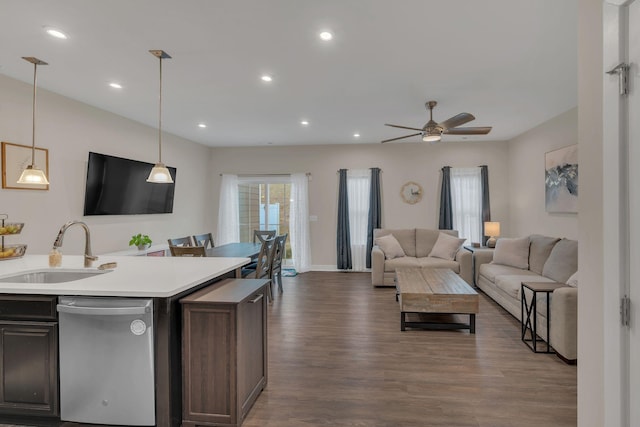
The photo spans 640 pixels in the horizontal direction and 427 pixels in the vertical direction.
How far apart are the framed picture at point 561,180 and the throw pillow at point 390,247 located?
8.11 feet

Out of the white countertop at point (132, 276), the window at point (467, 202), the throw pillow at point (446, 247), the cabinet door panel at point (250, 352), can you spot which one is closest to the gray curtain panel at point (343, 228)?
the throw pillow at point (446, 247)

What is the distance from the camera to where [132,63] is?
10.3ft

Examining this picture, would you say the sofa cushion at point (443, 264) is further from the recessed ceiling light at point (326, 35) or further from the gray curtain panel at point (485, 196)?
the recessed ceiling light at point (326, 35)

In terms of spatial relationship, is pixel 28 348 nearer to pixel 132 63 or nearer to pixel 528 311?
pixel 132 63

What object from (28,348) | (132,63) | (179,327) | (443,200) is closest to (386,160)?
(443,200)

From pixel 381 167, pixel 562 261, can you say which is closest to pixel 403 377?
pixel 562 261

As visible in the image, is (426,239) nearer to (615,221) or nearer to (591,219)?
→ (591,219)

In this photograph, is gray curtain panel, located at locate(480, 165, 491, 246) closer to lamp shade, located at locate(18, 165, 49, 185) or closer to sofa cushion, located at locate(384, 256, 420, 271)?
sofa cushion, located at locate(384, 256, 420, 271)

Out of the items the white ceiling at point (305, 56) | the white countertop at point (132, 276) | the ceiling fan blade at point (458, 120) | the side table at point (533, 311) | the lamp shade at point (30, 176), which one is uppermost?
the white ceiling at point (305, 56)

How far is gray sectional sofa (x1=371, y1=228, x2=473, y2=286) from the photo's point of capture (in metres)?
5.48

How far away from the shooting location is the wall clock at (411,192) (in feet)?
22.8

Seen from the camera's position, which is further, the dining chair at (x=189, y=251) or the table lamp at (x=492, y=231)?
the table lamp at (x=492, y=231)

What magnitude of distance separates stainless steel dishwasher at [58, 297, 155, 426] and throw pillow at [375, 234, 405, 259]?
4.61 m

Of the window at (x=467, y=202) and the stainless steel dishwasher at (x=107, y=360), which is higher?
the window at (x=467, y=202)
